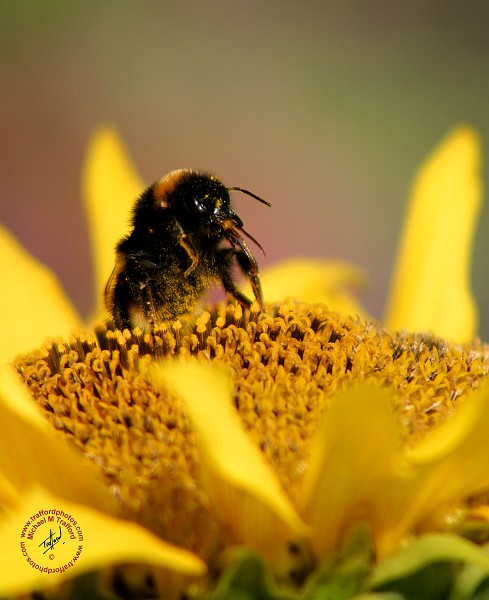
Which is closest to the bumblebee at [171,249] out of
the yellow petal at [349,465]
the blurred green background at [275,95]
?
the yellow petal at [349,465]

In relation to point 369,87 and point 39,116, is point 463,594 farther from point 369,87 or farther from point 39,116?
point 369,87

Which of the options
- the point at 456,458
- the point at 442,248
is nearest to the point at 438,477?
the point at 456,458

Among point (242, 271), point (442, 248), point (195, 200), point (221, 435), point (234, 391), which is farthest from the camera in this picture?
point (442, 248)

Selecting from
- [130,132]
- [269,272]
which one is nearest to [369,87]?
[130,132]

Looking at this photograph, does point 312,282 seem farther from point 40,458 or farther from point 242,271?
point 40,458

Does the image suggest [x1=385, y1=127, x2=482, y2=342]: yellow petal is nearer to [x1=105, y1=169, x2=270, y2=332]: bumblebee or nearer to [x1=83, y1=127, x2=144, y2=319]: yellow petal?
[x1=83, y1=127, x2=144, y2=319]: yellow petal
